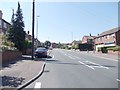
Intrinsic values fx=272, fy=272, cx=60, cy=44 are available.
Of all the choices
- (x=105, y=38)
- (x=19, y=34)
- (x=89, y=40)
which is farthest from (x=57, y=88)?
(x=89, y=40)

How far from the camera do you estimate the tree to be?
42.2m

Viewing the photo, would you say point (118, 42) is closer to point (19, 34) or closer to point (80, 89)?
point (19, 34)

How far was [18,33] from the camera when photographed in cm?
4247

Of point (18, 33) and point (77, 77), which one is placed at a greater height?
point (18, 33)

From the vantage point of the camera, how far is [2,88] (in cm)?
998

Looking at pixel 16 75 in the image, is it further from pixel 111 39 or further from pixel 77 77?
pixel 111 39

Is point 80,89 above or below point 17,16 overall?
below

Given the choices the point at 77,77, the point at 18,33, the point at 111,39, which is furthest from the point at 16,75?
the point at 111,39

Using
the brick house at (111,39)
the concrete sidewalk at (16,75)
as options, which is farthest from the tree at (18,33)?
the brick house at (111,39)

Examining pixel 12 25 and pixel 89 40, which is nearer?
pixel 12 25

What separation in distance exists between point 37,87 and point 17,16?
3418 centimetres

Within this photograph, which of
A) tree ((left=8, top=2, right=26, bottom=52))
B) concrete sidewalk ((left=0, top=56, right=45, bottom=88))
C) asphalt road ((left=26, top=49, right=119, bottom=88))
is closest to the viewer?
concrete sidewalk ((left=0, top=56, right=45, bottom=88))

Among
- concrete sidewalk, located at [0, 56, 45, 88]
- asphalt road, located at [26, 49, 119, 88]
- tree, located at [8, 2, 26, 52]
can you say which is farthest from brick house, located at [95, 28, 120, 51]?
concrete sidewalk, located at [0, 56, 45, 88]

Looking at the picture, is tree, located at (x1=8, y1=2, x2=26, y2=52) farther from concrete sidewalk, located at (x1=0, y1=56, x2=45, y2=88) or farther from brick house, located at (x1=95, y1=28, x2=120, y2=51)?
brick house, located at (x1=95, y1=28, x2=120, y2=51)
